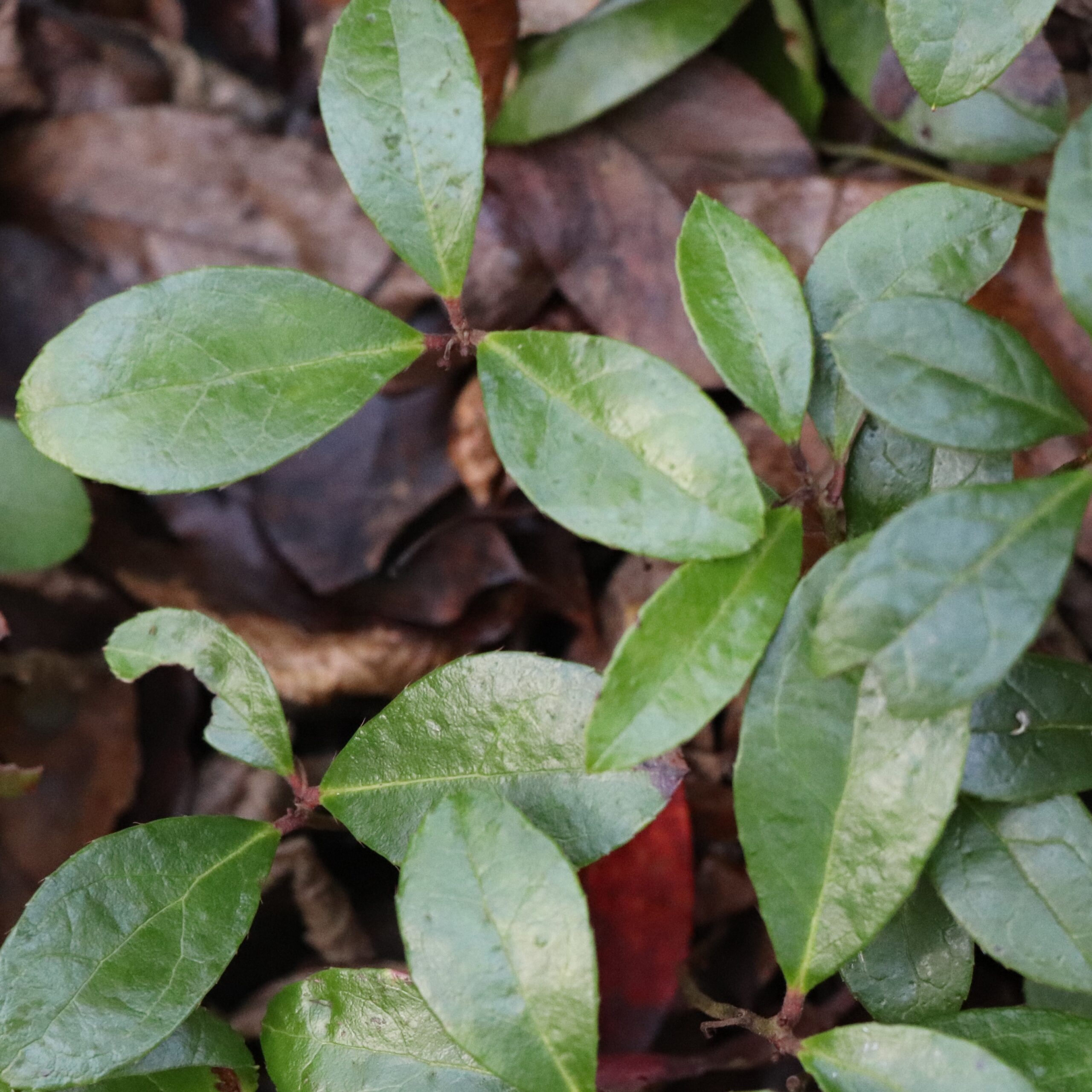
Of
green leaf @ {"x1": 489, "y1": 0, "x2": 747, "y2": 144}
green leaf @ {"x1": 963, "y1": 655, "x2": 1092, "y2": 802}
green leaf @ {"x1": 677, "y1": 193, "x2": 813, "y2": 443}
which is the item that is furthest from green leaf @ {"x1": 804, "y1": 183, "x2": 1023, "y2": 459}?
green leaf @ {"x1": 489, "y1": 0, "x2": 747, "y2": 144}

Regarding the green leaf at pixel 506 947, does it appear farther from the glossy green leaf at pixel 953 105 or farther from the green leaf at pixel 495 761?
the glossy green leaf at pixel 953 105

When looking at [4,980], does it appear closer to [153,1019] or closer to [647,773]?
[153,1019]

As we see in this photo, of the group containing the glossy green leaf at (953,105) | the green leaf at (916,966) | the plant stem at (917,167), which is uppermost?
the glossy green leaf at (953,105)

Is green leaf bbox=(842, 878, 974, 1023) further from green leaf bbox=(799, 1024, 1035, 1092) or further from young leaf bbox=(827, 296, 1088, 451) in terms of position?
young leaf bbox=(827, 296, 1088, 451)

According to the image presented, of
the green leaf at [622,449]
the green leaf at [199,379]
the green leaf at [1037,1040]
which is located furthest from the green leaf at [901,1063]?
the green leaf at [199,379]

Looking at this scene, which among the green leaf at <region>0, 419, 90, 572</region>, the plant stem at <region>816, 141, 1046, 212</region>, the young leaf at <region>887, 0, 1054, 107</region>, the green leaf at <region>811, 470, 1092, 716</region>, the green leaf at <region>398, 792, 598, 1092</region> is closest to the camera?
the green leaf at <region>811, 470, 1092, 716</region>

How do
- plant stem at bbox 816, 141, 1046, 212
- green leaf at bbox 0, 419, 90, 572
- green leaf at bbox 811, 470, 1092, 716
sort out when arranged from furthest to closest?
plant stem at bbox 816, 141, 1046, 212, green leaf at bbox 0, 419, 90, 572, green leaf at bbox 811, 470, 1092, 716
